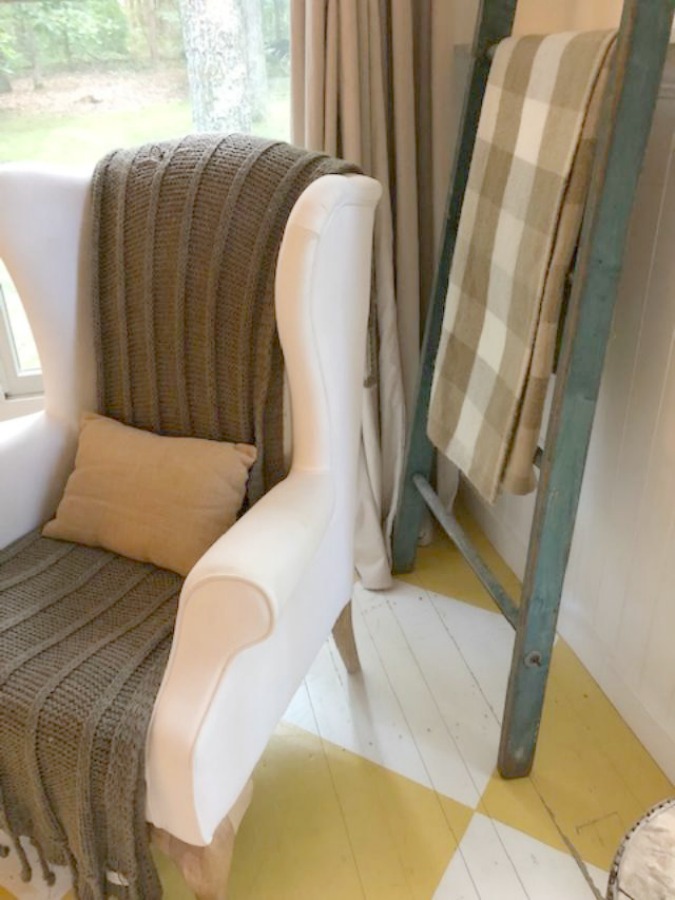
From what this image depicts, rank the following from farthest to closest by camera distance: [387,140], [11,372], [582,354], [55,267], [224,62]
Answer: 1. [11,372]
2. [224,62]
3. [387,140]
4. [55,267]
5. [582,354]

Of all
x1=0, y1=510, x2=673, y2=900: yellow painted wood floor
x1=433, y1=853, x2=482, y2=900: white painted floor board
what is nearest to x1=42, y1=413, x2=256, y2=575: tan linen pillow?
x1=0, y1=510, x2=673, y2=900: yellow painted wood floor

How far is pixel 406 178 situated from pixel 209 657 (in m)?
1.05

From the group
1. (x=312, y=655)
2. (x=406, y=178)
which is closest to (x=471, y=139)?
(x=406, y=178)

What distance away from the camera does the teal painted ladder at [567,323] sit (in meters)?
0.93

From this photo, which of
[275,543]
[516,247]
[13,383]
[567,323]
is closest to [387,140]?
[516,247]

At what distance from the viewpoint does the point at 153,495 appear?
120 centimetres

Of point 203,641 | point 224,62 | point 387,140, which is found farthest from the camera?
point 224,62

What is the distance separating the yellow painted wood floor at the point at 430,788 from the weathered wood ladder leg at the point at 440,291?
23cm

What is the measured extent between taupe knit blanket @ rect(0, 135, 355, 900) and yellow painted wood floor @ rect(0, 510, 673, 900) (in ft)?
0.95

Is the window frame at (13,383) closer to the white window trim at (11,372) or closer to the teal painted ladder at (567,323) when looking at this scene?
the white window trim at (11,372)

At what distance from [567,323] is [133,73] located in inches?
45.2

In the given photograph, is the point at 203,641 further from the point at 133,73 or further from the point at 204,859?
the point at 133,73

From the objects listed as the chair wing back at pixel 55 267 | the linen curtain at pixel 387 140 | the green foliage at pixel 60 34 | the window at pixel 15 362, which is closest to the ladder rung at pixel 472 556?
the linen curtain at pixel 387 140

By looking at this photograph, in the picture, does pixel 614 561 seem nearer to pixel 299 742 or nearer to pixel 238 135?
pixel 299 742
